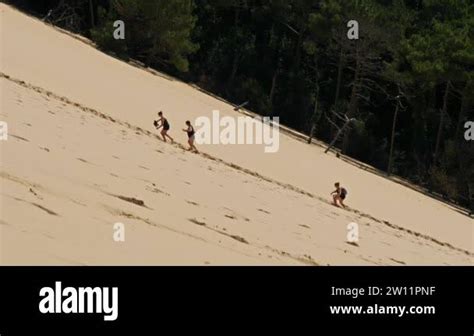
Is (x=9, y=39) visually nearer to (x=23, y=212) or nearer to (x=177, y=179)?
(x=177, y=179)

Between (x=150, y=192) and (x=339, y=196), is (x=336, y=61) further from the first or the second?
(x=150, y=192)

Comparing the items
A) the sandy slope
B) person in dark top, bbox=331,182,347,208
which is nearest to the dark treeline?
the sandy slope

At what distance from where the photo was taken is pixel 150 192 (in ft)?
39.9

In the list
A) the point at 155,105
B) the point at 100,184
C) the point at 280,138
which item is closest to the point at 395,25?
the point at 280,138

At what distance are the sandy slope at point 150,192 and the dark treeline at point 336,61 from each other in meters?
5.72

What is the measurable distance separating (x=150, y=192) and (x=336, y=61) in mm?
28633

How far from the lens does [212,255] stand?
9.59 m

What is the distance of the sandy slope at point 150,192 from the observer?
29.0 feet

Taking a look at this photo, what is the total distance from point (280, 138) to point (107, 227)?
2040 cm

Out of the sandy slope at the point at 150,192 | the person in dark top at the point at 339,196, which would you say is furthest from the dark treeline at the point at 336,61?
the person in dark top at the point at 339,196

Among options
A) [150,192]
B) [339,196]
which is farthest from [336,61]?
[150,192]

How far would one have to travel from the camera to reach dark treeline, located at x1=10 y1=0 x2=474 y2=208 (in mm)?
33688

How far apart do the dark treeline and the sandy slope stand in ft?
18.8

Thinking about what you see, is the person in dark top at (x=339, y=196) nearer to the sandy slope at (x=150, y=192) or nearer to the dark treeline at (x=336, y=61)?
the sandy slope at (x=150, y=192)
